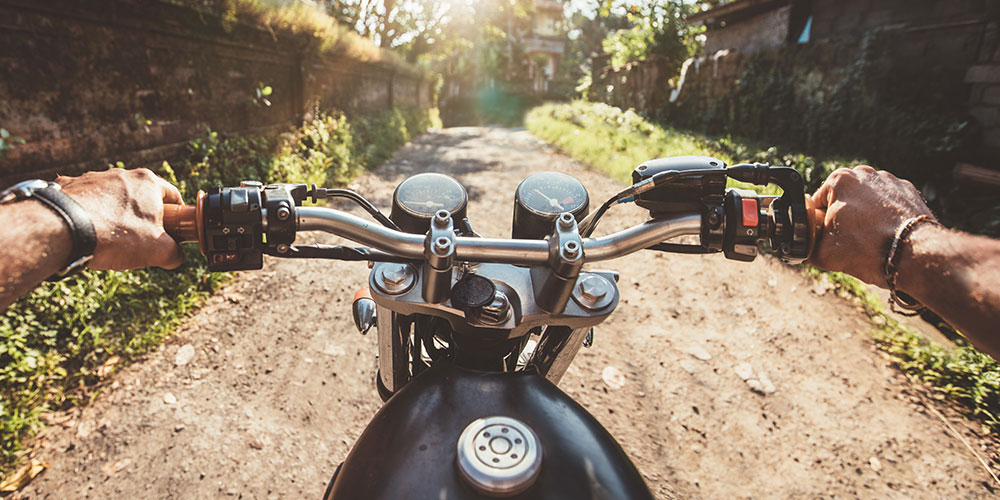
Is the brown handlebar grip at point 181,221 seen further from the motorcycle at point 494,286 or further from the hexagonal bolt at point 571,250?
the hexagonal bolt at point 571,250

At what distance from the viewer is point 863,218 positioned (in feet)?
3.56

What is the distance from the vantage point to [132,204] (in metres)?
1.07

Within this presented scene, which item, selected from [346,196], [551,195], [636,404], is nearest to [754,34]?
Answer: [636,404]

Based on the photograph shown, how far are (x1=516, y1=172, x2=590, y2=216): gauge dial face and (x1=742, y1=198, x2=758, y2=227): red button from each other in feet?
1.45

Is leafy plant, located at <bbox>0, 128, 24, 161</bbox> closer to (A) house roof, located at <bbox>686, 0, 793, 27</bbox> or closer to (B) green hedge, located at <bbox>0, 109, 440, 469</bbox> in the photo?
(B) green hedge, located at <bbox>0, 109, 440, 469</bbox>

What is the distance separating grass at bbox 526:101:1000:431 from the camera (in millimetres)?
3107

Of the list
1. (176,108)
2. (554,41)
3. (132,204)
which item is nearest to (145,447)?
(132,204)

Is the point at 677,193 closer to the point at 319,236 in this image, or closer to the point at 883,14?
the point at 319,236

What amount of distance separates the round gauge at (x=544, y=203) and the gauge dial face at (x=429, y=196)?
182mm

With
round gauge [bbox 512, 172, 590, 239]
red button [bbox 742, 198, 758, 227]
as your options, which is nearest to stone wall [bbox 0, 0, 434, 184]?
round gauge [bbox 512, 172, 590, 239]

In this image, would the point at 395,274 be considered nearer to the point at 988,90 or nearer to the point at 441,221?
the point at 441,221

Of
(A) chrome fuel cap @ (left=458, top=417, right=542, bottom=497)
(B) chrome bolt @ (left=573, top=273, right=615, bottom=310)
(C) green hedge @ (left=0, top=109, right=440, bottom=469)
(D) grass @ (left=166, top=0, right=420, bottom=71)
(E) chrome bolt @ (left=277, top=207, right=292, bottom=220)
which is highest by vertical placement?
(D) grass @ (left=166, top=0, right=420, bottom=71)

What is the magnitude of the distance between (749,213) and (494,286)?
0.64 meters

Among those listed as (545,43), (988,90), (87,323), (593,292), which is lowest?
(87,323)
